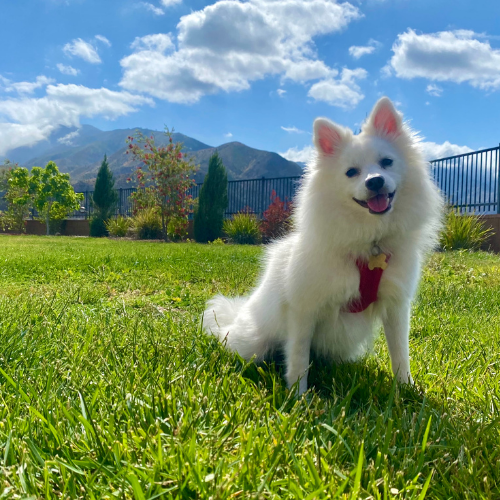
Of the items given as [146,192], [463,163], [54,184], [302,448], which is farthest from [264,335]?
[54,184]

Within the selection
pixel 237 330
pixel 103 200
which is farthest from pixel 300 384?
pixel 103 200

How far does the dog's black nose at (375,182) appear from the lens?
1965 millimetres

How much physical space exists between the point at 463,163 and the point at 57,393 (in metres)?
15.5

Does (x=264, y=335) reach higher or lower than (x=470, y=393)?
higher

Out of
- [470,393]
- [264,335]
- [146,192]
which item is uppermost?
[146,192]

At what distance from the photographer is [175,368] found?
196 centimetres

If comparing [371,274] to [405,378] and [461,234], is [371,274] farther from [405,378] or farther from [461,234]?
[461,234]

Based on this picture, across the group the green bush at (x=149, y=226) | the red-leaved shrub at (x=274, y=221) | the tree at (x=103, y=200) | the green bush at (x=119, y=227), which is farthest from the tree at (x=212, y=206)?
the tree at (x=103, y=200)

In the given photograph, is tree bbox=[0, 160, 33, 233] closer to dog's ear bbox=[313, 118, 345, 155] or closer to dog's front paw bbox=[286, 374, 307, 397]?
dog's ear bbox=[313, 118, 345, 155]

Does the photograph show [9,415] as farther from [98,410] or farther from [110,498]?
[110,498]

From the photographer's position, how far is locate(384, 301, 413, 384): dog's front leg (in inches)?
83.9

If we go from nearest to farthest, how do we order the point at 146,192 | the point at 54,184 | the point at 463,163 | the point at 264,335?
the point at 264,335
the point at 463,163
the point at 146,192
the point at 54,184

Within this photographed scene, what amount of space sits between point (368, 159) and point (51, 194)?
25947 mm

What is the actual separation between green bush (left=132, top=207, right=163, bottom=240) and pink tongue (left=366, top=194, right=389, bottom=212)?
16.4 meters
